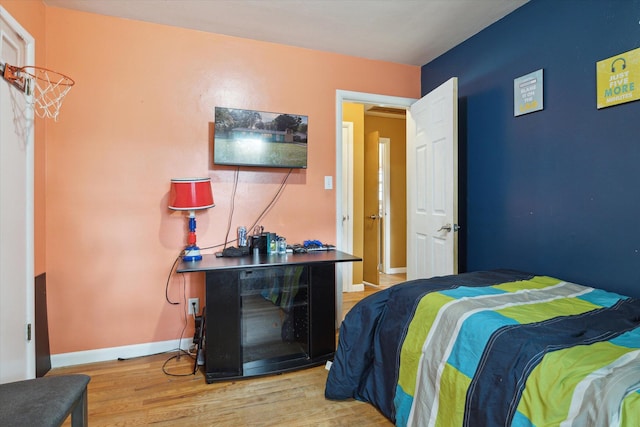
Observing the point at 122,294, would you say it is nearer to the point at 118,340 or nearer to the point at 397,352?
the point at 118,340

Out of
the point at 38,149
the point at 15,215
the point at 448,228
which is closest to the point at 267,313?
the point at 448,228

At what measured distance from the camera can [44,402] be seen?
40.8 inches

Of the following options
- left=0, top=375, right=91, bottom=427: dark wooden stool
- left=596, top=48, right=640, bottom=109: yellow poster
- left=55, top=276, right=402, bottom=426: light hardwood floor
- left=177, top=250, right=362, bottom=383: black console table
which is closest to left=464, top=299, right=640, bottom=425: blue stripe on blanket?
left=55, top=276, right=402, bottom=426: light hardwood floor

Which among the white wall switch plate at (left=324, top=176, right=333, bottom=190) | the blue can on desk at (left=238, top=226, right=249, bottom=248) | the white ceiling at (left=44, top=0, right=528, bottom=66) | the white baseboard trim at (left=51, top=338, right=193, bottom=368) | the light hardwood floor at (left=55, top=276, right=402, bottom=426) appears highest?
the white ceiling at (left=44, top=0, right=528, bottom=66)

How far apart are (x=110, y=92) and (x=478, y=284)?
277 centimetres

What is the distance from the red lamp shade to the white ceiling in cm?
120

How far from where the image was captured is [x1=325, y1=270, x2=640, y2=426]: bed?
94cm

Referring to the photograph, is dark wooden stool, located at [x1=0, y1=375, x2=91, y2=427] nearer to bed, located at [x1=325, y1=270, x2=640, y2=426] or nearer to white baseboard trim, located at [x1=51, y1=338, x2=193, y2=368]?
bed, located at [x1=325, y1=270, x2=640, y2=426]

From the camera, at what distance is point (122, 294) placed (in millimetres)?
2381

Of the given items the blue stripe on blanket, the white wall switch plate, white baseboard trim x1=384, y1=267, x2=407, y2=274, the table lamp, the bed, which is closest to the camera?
the bed

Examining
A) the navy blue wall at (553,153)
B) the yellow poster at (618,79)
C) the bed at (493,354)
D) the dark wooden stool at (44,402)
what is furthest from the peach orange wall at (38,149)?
the yellow poster at (618,79)

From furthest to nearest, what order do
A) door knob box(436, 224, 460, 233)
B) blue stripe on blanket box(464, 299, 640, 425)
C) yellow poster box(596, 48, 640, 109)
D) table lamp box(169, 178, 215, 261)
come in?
door knob box(436, 224, 460, 233)
table lamp box(169, 178, 215, 261)
yellow poster box(596, 48, 640, 109)
blue stripe on blanket box(464, 299, 640, 425)

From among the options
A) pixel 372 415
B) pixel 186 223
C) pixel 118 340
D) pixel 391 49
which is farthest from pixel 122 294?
pixel 391 49

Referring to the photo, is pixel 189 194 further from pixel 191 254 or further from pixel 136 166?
pixel 136 166
